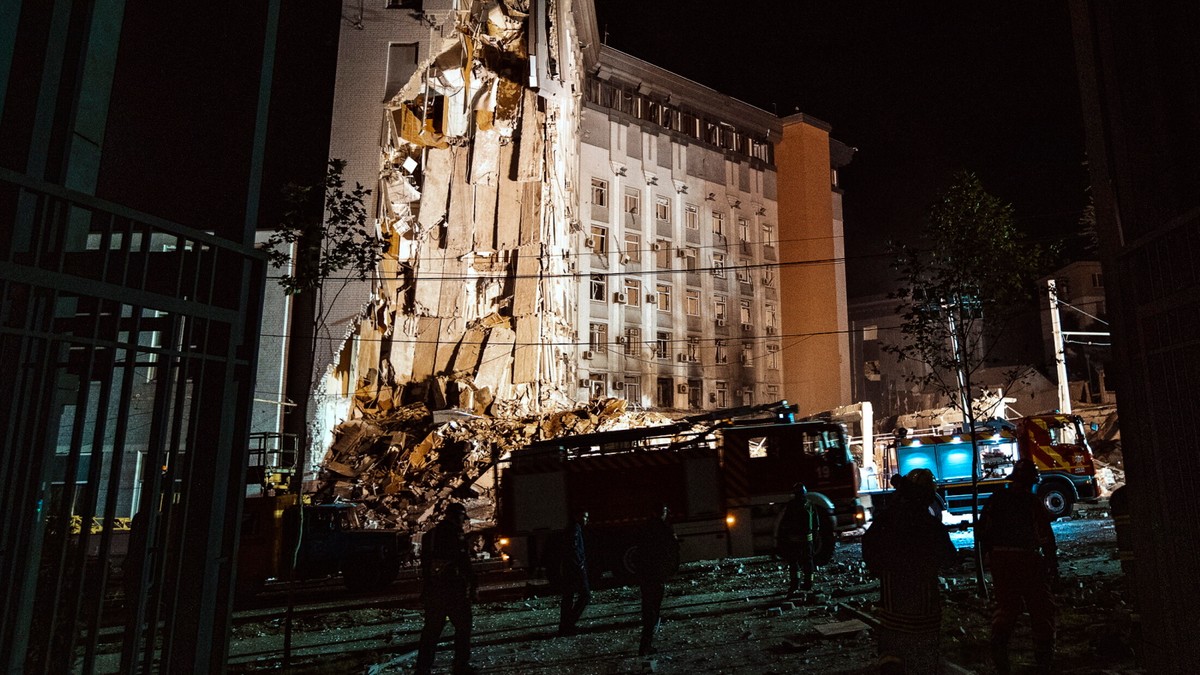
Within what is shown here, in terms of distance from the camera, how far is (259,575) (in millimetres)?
14359

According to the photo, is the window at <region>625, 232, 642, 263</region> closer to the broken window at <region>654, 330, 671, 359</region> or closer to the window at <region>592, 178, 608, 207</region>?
the window at <region>592, 178, 608, 207</region>

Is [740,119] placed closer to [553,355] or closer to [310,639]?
[553,355]

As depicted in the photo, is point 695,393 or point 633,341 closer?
point 633,341

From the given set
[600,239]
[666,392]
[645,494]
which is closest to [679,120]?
[600,239]

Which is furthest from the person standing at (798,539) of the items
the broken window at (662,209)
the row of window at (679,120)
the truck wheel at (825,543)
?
the row of window at (679,120)

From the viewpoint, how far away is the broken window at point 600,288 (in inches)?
1581

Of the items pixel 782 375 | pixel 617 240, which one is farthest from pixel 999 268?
pixel 782 375

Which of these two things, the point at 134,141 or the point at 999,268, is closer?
the point at 999,268

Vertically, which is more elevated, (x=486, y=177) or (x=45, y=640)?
(x=486, y=177)

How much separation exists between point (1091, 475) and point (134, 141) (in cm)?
2737

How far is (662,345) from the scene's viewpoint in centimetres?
4253

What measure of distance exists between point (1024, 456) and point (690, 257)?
2851 centimetres

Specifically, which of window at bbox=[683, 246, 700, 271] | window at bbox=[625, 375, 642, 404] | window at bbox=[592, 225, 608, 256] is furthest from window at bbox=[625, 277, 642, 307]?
window at bbox=[625, 375, 642, 404]

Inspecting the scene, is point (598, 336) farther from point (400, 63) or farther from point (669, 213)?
point (400, 63)
